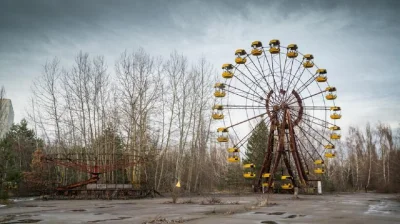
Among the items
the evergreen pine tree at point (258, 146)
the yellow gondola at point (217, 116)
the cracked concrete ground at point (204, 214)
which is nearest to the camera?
the cracked concrete ground at point (204, 214)

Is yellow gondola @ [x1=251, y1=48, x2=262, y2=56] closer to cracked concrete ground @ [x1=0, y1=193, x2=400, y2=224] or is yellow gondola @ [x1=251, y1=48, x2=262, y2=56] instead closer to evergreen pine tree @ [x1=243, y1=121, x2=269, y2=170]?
evergreen pine tree @ [x1=243, y1=121, x2=269, y2=170]

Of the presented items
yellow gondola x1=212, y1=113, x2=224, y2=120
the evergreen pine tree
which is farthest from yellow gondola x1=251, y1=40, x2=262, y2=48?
the evergreen pine tree

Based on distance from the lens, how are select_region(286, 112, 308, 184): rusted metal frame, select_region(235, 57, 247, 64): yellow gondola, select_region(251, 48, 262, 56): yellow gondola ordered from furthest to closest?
select_region(235, 57, 247, 64): yellow gondola
select_region(251, 48, 262, 56): yellow gondola
select_region(286, 112, 308, 184): rusted metal frame

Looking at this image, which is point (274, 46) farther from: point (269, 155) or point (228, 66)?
point (269, 155)

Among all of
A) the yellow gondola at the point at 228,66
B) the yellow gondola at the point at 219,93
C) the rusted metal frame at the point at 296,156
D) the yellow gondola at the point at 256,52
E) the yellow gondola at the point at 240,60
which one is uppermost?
the yellow gondola at the point at 256,52

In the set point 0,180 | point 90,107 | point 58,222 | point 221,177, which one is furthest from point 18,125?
point 58,222

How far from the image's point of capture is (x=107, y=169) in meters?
31.7

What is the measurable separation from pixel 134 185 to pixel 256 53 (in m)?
16.5

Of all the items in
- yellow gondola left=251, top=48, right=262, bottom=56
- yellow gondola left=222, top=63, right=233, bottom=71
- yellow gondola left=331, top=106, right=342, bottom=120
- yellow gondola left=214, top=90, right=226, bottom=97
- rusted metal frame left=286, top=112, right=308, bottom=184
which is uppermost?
yellow gondola left=251, top=48, right=262, bottom=56

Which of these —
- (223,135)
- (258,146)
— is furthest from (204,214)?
(258,146)

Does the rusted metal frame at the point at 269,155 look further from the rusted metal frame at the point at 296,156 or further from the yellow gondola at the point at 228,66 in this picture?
the yellow gondola at the point at 228,66

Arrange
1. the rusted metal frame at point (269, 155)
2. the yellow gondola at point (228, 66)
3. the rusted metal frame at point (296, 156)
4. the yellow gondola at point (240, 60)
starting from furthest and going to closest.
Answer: the yellow gondola at point (228, 66) < the yellow gondola at point (240, 60) < the rusted metal frame at point (269, 155) < the rusted metal frame at point (296, 156)

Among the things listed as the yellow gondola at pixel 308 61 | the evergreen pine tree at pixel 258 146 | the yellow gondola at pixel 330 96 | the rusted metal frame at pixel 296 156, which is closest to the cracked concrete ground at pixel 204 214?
the rusted metal frame at pixel 296 156

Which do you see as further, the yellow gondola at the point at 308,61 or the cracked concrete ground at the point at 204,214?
the yellow gondola at the point at 308,61
